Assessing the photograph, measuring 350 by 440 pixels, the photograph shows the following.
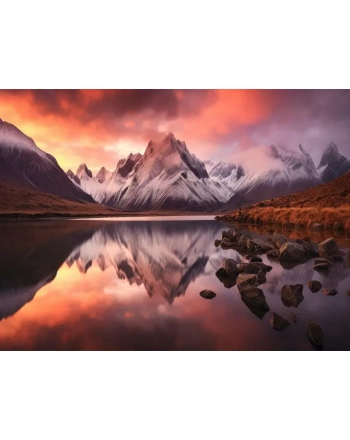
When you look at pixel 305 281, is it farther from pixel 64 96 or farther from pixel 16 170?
pixel 16 170

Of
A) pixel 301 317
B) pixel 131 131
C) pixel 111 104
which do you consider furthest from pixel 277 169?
pixel 301 317

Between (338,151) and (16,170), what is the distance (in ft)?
240

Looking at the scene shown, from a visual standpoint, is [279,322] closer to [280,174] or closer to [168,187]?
[280,174]

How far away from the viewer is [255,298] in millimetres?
6477

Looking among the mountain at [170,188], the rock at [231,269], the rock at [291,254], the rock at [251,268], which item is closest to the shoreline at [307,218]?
the rock at [291,254]

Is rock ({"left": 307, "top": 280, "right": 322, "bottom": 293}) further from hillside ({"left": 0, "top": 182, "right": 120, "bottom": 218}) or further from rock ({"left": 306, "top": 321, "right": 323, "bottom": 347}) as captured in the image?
hillside ({"left": 0, "top": 182, "right": 120, "bottom": 218})

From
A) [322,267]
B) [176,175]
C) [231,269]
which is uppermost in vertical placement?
[176,175]

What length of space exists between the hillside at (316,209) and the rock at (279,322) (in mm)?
14307

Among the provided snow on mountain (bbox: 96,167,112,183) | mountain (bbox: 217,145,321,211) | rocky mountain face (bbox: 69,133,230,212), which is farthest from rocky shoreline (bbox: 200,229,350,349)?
rocky mountain face (bbox: 69,133,230,212)

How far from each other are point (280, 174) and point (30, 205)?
138ft

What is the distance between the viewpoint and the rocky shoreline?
5.44 m

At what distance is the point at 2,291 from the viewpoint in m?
7.71

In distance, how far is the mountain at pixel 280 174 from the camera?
2313cm

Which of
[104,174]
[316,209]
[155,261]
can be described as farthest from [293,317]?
[104,174]
